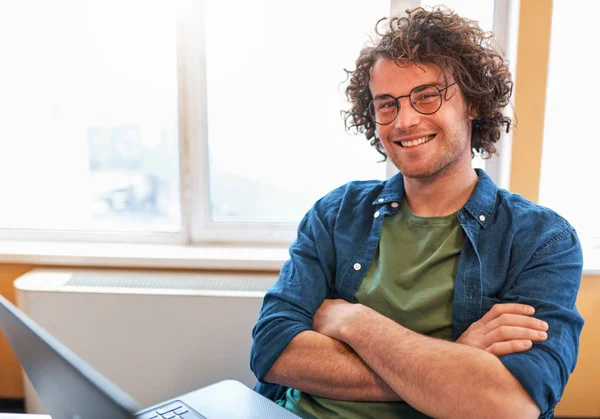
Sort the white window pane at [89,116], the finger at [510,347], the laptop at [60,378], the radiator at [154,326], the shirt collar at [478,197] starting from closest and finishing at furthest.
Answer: the laptop at [60,378], the finger at [510,347], the shirt collar at [478,197], the radiator at [154,326], the white window pane at [89,116]

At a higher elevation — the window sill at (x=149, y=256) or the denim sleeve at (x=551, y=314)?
the denim sleeve at (x=551, y=314)

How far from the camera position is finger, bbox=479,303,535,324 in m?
1.05

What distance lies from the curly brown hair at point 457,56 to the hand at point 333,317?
0.63 meters

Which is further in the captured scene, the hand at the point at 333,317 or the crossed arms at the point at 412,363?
the hand at the point at 333,317

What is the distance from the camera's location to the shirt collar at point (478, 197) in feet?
4.05

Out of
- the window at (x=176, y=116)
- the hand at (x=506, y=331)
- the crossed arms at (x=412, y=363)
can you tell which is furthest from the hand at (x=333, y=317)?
the window at (x=176, y=116)

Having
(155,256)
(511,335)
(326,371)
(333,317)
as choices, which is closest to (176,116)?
(155,256)

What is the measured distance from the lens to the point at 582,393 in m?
1.96

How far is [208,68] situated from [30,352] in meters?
1.68

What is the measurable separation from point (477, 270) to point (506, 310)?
0.12 meters

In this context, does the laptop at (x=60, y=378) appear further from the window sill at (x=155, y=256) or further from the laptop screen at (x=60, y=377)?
the window sill at (x=155, y=256)

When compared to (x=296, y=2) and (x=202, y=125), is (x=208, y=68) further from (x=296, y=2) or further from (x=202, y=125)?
(x=296, y=2)

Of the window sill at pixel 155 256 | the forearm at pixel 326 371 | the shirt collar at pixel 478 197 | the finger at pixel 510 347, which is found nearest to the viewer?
the finger at pixel 510 347

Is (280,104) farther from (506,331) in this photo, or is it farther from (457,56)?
(506,331)
